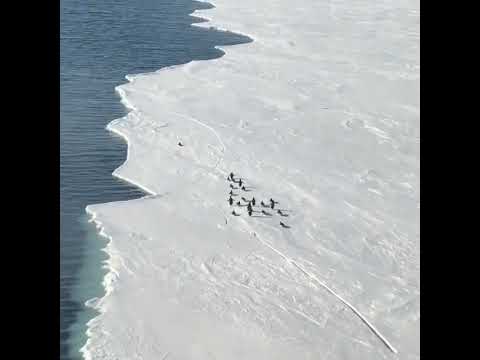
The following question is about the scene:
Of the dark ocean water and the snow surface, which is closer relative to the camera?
the snow surface

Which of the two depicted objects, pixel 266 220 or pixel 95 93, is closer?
pixel 266 220

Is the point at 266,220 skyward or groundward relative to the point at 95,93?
groundward

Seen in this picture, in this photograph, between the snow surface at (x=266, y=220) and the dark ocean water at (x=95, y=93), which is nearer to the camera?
the snow surface at (x=266, y=220)
